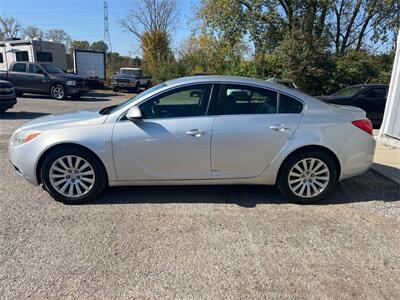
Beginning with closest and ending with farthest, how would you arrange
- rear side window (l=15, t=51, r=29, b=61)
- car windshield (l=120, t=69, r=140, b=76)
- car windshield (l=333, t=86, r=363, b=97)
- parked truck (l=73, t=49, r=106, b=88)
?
1. car windshield (l=333, t=86, r=363, b=97)
2. rear side window (l=15, t=51, r=29, b=61)
3. parked truck (l=73, t=49, r=106, b=88)
4. car windshield (l=120, t=69, r=140, b=76)

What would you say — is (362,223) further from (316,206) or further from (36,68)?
(36,68)

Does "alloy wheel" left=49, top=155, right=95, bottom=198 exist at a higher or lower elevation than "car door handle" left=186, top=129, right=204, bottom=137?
lower

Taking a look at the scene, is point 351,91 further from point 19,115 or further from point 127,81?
point 127,81

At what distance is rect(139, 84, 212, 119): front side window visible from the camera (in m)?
3.88

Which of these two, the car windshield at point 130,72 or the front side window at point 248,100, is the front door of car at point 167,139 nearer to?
the front side window at point 248,100

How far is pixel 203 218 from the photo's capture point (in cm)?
361

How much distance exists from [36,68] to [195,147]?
14703mm

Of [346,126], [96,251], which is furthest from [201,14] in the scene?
[96,251]

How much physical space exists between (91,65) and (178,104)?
20309mm

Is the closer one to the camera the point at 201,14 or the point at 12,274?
the point at 12,274

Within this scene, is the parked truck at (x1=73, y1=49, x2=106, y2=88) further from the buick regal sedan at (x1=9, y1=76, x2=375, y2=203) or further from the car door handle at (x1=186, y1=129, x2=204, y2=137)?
the car door handle at (x1=186, y1=129, x2=204, y2=137)

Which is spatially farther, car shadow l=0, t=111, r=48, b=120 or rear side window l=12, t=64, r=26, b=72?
rear side window l=12, t=64, r=26, b=72

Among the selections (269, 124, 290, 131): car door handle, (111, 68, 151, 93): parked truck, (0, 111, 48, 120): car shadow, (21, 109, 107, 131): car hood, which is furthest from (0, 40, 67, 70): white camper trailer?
(269, 124, 290, 131): car door handle

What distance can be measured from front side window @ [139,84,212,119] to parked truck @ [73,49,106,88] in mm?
19417
